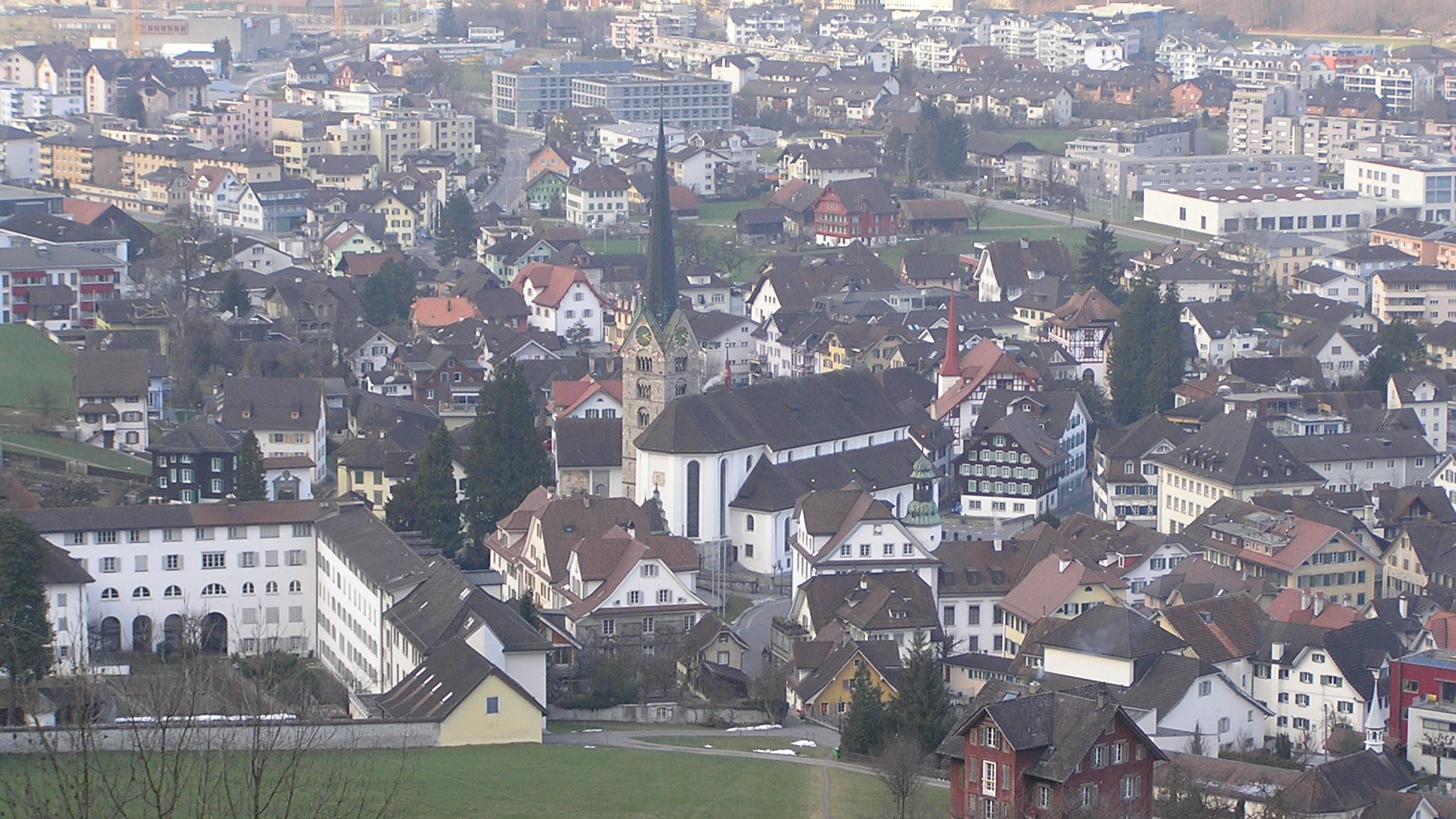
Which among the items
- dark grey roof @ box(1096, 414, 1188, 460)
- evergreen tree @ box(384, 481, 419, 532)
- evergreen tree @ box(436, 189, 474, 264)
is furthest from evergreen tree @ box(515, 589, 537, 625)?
evergreen tree @ box(436, 189, 474, 264)

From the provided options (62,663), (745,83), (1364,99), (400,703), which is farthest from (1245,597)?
(745,83)

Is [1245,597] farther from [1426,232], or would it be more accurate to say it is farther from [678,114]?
[678,114]

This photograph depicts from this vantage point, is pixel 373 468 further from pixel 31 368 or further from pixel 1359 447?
pixel 1359 447

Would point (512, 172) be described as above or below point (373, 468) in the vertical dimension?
below

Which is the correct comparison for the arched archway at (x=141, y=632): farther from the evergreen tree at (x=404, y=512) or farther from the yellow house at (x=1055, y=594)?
the yellow house at (x=1055, y=594)

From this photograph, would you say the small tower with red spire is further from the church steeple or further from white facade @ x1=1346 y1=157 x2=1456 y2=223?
white facade @ x1=1346 y1=157 x2=1456 y2=223

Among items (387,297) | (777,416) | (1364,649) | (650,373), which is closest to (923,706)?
(1364,649)

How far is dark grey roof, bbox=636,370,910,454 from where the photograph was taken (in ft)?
182

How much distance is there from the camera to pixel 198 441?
57812 millimetres

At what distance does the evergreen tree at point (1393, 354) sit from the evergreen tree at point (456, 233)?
3271 cm

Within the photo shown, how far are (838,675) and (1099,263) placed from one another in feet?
134

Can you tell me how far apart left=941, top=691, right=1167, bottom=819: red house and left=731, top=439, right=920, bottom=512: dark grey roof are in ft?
63.5

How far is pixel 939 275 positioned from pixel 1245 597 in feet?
132

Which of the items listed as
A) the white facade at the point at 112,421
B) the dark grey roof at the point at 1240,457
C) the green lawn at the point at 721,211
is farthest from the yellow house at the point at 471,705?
the green lawn at the point at 721,211
